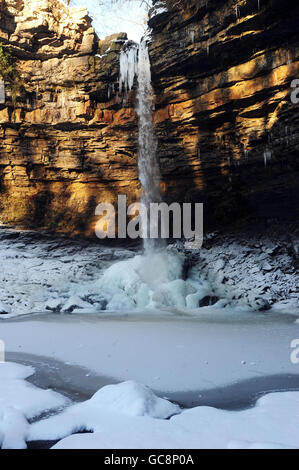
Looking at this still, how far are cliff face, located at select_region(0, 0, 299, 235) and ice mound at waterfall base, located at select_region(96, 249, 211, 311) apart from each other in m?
2.95

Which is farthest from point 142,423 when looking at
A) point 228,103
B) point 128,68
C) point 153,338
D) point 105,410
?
point 128,68

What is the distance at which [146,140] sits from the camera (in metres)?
12.2

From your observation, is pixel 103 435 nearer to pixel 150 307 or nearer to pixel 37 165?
pixel 150 307

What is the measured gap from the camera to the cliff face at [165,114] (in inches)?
373

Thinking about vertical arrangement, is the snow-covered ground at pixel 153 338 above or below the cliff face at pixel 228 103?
below

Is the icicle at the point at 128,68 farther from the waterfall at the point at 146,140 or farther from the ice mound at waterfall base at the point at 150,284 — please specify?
the ice mound at waterfall base at the point at 150,284

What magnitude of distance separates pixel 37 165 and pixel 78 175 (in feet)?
5.69

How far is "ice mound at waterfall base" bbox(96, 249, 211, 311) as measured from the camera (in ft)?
28.9

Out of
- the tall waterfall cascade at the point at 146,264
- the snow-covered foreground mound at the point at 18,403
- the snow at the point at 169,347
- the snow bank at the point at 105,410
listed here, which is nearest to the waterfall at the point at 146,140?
the tall waterfall cascade at the point at 146,264

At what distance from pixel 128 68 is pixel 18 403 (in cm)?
1209

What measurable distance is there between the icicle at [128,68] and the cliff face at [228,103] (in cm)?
91

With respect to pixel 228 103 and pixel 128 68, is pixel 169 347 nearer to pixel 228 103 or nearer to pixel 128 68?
pixel 228 103

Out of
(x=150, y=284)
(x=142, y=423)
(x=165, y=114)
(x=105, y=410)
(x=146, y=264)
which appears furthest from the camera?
(x=165, y=114)

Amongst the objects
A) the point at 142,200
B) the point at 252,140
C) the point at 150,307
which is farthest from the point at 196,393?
the point at 142,200
